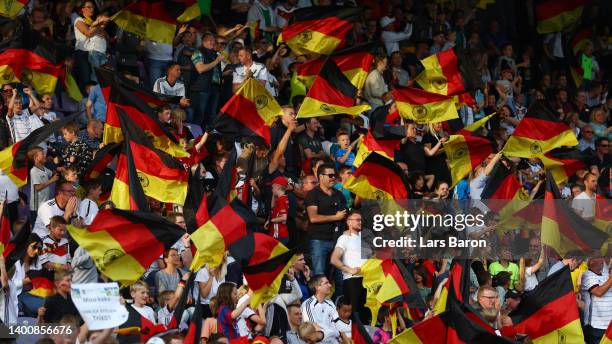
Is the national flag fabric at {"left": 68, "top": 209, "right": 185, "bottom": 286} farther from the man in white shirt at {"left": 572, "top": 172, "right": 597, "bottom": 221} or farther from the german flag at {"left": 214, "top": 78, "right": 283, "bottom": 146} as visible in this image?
the man in white shirt at {"left": 572, "top": 172, "right": 597, "bottom": 221}

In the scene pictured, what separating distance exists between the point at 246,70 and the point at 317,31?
1113 mm

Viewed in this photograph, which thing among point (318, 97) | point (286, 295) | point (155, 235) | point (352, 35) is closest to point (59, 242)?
point (155, 235)

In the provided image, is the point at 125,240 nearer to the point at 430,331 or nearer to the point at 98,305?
the point at 98,305

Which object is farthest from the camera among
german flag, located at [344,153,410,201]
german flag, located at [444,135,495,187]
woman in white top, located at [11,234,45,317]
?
german flag, located at [444,135,495,187]

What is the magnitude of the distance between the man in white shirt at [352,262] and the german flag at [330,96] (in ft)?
7.57

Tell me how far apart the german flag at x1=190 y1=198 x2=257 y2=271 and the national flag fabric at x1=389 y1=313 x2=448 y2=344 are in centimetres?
224

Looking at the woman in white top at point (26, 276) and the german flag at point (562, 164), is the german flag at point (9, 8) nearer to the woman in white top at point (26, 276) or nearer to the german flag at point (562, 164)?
the woman in white top at point (26, 276)

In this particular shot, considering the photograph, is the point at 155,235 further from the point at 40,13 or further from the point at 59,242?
the point at 40,13

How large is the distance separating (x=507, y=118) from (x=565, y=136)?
375 cm

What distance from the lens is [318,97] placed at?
69.9 ft

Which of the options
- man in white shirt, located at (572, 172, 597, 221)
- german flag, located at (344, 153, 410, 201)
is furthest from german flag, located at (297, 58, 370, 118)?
man in white shirt, located at (572, 172, 597, 221)

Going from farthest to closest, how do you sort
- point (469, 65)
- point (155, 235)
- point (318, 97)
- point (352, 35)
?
point (352, 35)
point (469, 65)
point (318, 97)
point (155, 235)

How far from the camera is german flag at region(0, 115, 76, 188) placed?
18.2 meters

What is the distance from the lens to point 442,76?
2291 cm
